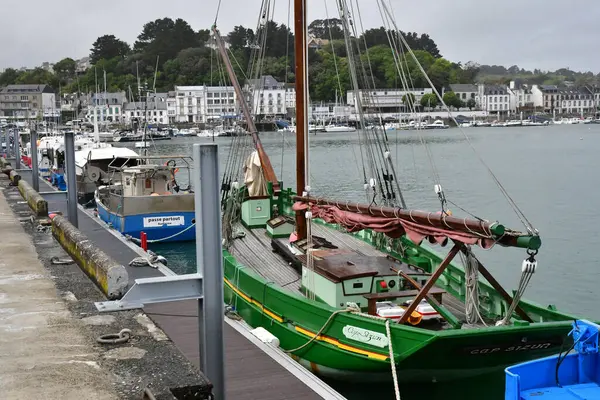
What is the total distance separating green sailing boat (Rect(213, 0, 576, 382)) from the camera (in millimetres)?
11055

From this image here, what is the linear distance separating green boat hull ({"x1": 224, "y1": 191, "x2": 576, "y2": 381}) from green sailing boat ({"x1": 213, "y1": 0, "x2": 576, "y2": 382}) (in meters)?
0.02

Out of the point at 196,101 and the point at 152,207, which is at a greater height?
the point at 196,101

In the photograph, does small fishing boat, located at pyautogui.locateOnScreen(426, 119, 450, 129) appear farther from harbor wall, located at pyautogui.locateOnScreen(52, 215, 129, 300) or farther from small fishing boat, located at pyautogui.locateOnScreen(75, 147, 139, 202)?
harbor wall, located at pyautogui.locateOnScreen(52, 215, 129, 300)

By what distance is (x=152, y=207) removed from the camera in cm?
2714

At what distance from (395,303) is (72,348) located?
6031mm

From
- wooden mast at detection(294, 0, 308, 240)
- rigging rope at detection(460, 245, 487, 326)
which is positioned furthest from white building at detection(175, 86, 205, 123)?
rigging rope at detection(460, 245, 487, 326)

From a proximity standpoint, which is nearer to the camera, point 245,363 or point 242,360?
point 245,363

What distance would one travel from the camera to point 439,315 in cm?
1231

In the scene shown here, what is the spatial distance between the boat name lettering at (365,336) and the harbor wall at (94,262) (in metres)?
3.73

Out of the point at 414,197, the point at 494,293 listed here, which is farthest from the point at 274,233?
the point at 414,197

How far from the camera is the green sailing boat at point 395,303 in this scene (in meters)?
11.1

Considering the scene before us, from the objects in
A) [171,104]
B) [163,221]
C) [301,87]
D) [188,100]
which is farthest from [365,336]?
[171,104]

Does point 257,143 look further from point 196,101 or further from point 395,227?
point 196,101

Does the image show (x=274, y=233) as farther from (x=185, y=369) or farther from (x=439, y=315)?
(x=185, y=369)
